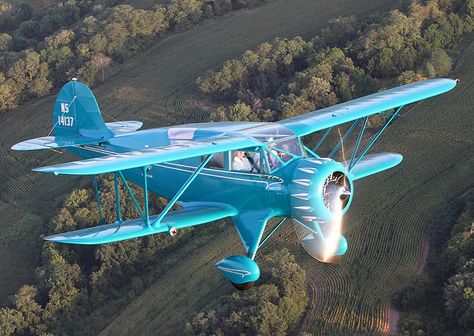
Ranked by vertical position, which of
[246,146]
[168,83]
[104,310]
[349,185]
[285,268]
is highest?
[246,146]

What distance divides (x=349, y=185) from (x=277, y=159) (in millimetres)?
1902

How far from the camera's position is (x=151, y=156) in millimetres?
16719

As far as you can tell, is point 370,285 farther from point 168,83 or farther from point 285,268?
point 168,83

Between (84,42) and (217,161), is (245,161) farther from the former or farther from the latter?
(84,42)

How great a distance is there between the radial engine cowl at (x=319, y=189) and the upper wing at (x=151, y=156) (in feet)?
4.63

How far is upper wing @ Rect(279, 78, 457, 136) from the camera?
64.1ft

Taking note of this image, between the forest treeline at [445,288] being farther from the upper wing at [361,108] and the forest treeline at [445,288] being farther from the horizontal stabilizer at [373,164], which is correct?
the upper wing at [361,108]

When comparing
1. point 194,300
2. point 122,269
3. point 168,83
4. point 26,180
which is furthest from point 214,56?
point 194,300

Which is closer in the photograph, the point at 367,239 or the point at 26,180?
the point at 367,239

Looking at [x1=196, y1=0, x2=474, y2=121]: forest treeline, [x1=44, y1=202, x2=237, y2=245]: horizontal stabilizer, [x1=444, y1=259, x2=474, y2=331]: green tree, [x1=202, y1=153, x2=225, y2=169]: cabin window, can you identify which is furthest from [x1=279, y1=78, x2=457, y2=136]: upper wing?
[x1=196, y1=0, x2=474, y2=121]: forest treeline

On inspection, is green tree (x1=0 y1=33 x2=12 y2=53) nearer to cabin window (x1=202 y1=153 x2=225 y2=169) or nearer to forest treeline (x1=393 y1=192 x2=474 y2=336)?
forest treeline (x1=393 y1=192 x2=474 y2=336)

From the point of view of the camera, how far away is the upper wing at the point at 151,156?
51.4 feet

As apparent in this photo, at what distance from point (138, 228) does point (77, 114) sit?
8780mm

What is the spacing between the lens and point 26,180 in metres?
47.2
